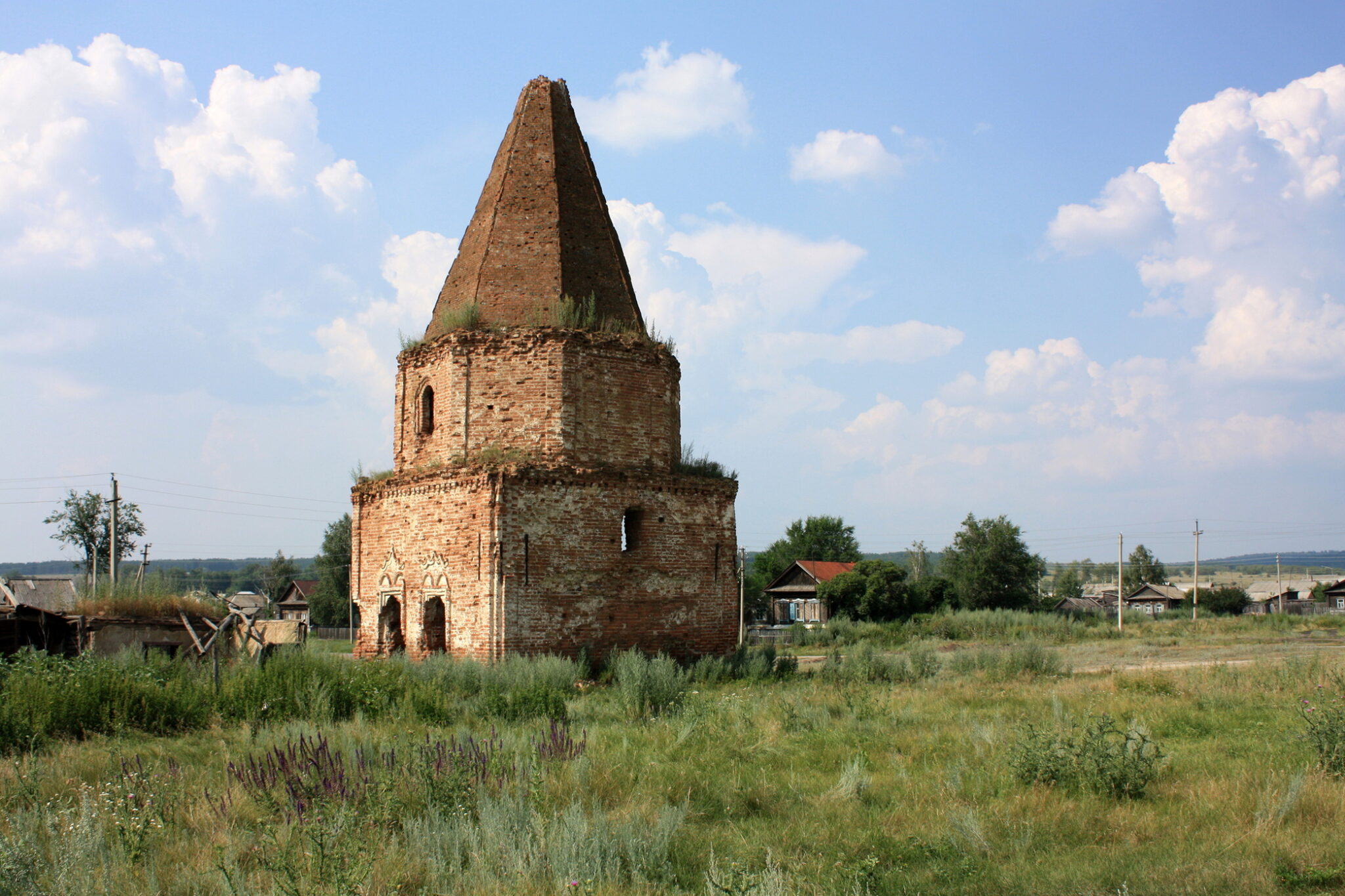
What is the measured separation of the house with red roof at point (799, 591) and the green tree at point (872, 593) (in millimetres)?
7597

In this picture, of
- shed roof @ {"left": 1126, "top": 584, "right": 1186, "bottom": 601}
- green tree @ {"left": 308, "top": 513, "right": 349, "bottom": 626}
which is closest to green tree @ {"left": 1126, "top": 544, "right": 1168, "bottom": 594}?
shed roof @ {"left": 1126, "top": 584, "right": 1186, "bottom": 601}

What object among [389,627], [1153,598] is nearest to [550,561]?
[389,627]

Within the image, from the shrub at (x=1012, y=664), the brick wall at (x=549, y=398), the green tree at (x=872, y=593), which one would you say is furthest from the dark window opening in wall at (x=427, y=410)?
the green tree at (x=872, y=593)

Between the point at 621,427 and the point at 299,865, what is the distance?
37.6ft

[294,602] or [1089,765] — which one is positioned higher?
[1089,765]

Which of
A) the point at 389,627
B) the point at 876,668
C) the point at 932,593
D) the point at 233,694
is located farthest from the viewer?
the point at 932,593

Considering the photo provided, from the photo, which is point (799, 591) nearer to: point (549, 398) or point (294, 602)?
point (294, 602)

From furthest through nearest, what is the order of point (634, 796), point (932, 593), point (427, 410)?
point (932, 593) < point (427, 410) < point (634, 796)

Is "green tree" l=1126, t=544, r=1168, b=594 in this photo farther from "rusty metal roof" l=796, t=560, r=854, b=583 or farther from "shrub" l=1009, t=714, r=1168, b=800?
"shrub" l=1009, t=714, r=1168, b=800

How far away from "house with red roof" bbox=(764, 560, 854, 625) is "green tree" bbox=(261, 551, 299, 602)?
3897cm

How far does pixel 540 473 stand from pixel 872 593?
93.7 ft

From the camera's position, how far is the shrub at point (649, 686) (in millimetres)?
12086

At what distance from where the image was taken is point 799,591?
52938 mm

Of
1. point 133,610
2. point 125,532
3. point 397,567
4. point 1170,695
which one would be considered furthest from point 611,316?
point 125,532
